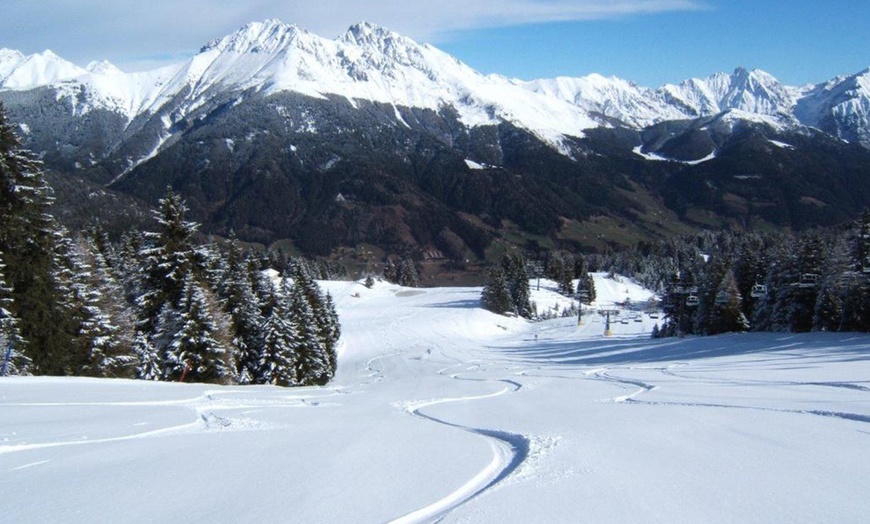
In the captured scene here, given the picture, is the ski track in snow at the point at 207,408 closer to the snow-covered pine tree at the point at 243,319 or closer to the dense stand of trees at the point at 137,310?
the dense stand of trees at the point at 137,310

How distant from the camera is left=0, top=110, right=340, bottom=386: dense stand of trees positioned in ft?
67.5

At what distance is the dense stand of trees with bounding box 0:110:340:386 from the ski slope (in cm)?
968

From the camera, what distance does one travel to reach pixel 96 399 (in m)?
10.8

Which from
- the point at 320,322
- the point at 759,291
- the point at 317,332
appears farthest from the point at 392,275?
the point at 317,332

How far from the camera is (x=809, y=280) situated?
4591 centimetres

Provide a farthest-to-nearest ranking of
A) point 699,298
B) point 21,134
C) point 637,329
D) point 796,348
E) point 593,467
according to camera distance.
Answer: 1. point 637,329
2. point 699,298
3. point 796,348
4. point 21,134
5. point 593,467

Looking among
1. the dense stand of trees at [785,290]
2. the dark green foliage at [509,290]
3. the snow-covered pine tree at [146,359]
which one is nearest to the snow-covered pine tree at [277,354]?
the snow-covered pine tree at [146,359]

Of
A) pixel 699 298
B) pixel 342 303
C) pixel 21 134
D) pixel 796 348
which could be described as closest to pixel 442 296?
pixel 342 303

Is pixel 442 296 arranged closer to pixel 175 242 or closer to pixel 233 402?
pixel 175 242

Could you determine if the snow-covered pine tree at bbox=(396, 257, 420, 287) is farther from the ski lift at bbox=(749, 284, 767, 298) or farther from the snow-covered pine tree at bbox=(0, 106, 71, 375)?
the snow-covered pine tree at bbox=(0, 106, 71, 375)

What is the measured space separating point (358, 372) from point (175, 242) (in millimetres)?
28671

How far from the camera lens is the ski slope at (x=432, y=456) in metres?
4.41

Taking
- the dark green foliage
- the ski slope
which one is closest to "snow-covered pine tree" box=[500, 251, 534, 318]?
the dark green foliage

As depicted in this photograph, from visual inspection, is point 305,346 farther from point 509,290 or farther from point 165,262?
point 509,290
